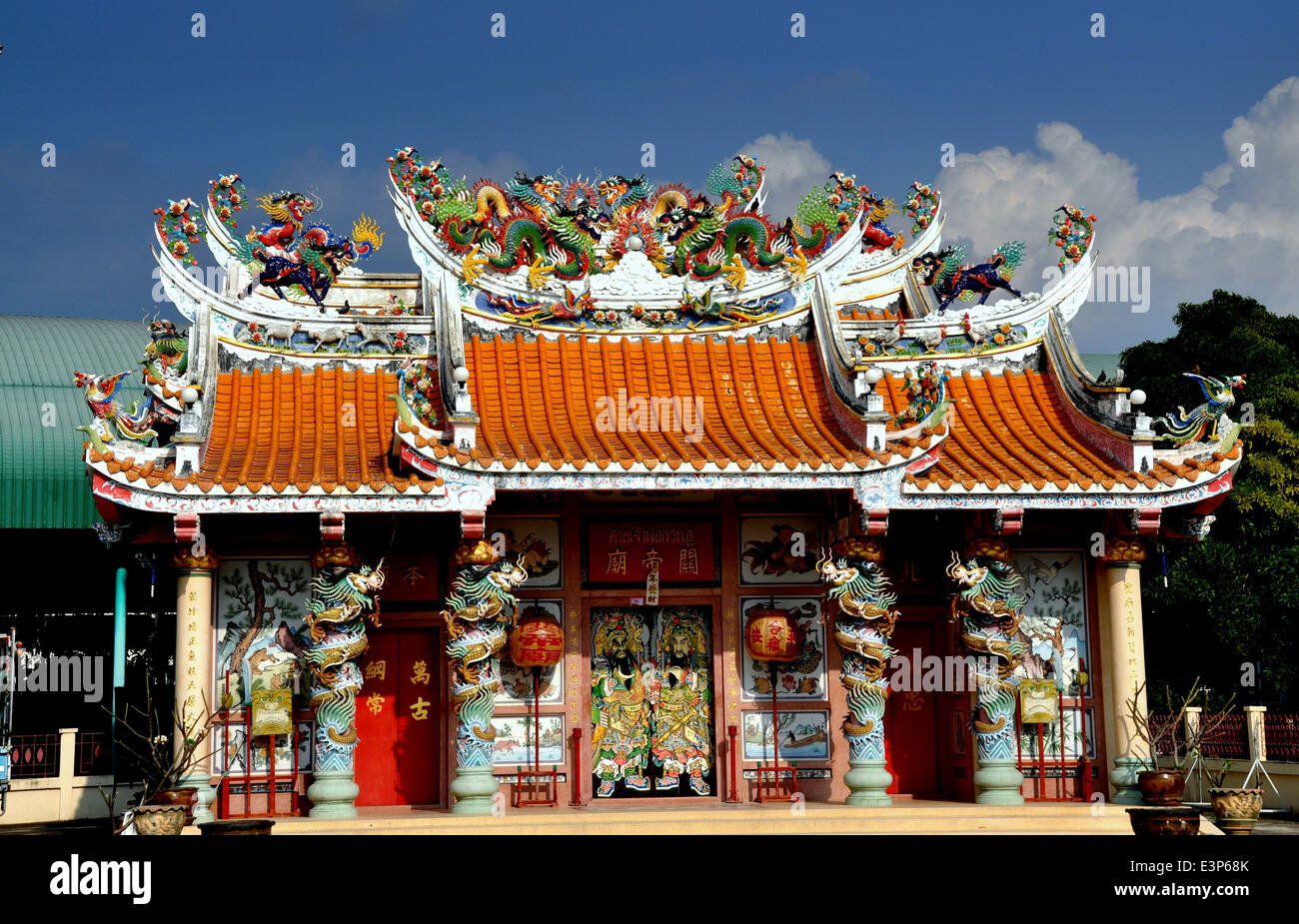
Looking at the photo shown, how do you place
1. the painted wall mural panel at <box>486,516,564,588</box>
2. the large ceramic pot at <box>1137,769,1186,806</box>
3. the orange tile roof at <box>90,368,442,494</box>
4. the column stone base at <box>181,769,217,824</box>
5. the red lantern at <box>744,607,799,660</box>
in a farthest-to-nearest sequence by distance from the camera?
1. the painted wall mural panel at <box>486,516,564,588</box>
2. the red lantern at <box>744,607,799,660</box>
3. the column stone base at <box>181,769,217,824</box>
4. the orange tile roof at <box>90,368,442,494</box>
5. the large ceramic pot at <box>1137,769,1186,806</box>

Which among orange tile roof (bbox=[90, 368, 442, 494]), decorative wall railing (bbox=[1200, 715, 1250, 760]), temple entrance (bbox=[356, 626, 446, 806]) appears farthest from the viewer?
decorative wall railing (bbox=[1200, 715, 1250, 760])

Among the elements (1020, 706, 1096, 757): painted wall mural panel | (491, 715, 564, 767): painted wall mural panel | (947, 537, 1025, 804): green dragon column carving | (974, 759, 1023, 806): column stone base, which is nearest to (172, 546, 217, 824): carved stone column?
(491, 715, 564, 767): painted wall mural panel

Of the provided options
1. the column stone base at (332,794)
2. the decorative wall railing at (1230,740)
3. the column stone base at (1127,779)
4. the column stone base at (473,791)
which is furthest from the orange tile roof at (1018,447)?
the column stone base at (332,794)

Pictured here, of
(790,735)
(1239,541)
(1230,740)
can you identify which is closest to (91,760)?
(790,735)

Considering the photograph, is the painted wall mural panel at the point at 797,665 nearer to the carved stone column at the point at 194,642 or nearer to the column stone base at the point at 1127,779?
the column stone base at the point at 1127,779

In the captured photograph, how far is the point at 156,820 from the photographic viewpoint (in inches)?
471

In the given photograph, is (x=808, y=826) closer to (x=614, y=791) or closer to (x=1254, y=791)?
(x=614, y=791)

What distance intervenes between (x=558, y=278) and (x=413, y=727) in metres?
5.15

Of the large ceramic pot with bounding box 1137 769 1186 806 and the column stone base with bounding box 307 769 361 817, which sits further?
the column stone base with bounding box 307 769 361 817

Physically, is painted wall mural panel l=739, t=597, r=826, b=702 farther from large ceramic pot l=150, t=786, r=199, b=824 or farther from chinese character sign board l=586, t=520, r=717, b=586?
large ceramic pot l=150, t=786, r=199, b=824

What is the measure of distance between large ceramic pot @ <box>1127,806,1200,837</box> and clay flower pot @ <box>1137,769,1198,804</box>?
1220 millimetres

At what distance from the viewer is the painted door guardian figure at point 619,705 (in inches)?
615

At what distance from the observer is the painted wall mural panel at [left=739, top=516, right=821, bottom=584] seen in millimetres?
15914

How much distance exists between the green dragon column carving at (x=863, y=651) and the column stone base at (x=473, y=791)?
348 cm
